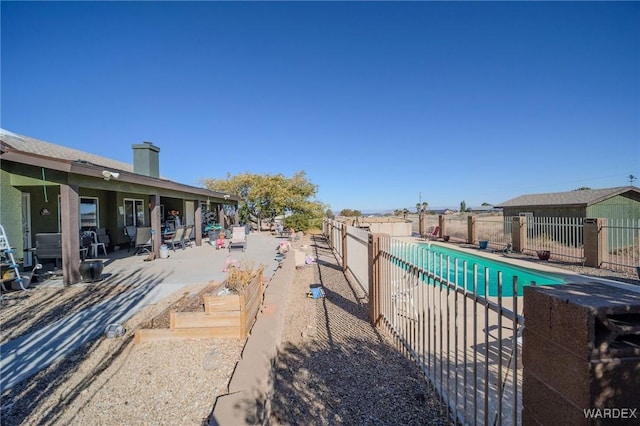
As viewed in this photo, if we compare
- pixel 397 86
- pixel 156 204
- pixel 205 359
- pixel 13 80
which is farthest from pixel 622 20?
pixel 13 80

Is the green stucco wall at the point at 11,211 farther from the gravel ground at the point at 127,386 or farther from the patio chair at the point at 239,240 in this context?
the gravel ground at the point at 127,386

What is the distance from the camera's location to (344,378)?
3.10 metres

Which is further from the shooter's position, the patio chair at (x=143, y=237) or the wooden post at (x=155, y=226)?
the patio chair at (x=143, y=237)

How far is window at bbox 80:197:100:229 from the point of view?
36.3ft

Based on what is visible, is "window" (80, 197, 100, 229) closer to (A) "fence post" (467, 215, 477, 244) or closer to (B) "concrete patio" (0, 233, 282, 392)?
(B) "concrete patio" (0, 233, 282, 392)

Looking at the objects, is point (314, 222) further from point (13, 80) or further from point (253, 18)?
point (13, 80)

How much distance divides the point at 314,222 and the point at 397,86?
11.2m

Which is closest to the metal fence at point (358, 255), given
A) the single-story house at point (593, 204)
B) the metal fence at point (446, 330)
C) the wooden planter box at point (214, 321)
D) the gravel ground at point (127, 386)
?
the metal fence at point (446, 330)

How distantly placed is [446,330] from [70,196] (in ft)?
27.2

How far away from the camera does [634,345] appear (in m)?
1.16

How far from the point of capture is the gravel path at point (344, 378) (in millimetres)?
2545

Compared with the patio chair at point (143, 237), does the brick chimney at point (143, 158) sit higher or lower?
higher

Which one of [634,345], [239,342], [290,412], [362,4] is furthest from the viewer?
[362,4]

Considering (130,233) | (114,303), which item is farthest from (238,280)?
(130,233)
